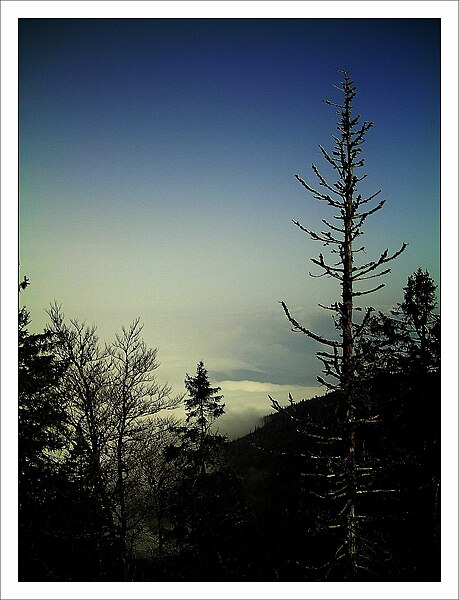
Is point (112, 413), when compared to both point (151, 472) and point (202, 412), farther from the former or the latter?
point (202, 412)

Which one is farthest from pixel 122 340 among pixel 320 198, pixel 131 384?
A: pixel 320 198

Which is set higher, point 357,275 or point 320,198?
point 320,198

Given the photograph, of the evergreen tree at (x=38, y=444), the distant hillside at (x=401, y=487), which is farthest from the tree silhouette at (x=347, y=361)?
the evergreen tree at (x=38, y=444)

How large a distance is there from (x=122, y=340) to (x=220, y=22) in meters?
5.40

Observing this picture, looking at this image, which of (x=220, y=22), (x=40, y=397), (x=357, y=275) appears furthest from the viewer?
(x=40, y=397)

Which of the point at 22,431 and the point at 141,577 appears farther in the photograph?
the point at 141,577

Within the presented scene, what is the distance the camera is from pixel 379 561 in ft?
16.9

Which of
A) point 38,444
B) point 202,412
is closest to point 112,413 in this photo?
point 38,444

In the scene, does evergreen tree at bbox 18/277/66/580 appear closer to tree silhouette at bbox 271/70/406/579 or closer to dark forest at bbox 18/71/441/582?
dark forest at bbox 18/71/441/582

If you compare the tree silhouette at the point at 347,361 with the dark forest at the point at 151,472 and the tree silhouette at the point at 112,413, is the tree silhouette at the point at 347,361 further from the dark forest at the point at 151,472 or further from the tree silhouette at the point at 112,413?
the tree silhouette at the point at 112,413

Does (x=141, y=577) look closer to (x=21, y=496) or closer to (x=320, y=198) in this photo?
(x=21, y=496)

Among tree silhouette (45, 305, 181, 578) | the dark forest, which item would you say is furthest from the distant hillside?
tree silhouette (45, 305, 181, 578)

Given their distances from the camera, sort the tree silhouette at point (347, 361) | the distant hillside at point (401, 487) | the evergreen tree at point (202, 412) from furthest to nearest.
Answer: the evergreen tree at point (202, 412), the distant hillside at point (401, 487), the tree silhouette at point (347, 361)

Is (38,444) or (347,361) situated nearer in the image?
(347,361)
